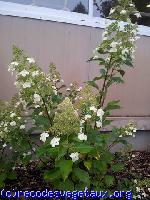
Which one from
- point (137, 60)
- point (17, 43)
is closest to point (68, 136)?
point (17, 43)

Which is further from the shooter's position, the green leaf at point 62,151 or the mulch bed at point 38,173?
the mulch bed at point 38,173

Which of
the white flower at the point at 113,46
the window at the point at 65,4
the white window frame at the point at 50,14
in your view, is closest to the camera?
the white flower at the point at 113,46

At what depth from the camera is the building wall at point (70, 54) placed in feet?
15.2

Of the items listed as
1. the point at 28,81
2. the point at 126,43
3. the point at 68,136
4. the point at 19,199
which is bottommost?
the point at 19,199

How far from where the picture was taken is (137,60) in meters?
5.61

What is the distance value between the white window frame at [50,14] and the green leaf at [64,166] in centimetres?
209

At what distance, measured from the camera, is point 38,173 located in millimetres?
4379

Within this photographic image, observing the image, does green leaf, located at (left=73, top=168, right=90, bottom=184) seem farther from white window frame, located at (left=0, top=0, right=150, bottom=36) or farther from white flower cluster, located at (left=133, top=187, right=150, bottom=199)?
white window frame, located at (left=0, top=0, right=150, bottom=36)

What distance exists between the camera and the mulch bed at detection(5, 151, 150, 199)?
4002 mm

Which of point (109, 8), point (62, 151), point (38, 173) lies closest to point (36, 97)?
point (62, 151)

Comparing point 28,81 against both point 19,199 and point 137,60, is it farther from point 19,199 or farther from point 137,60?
point 137,60

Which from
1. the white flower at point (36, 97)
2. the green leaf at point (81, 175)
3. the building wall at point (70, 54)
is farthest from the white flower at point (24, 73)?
the building wall at point (70, 54)

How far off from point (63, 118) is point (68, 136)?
16 centimetres

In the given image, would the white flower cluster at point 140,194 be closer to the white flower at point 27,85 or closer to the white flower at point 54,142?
the white flower at point 54,142
